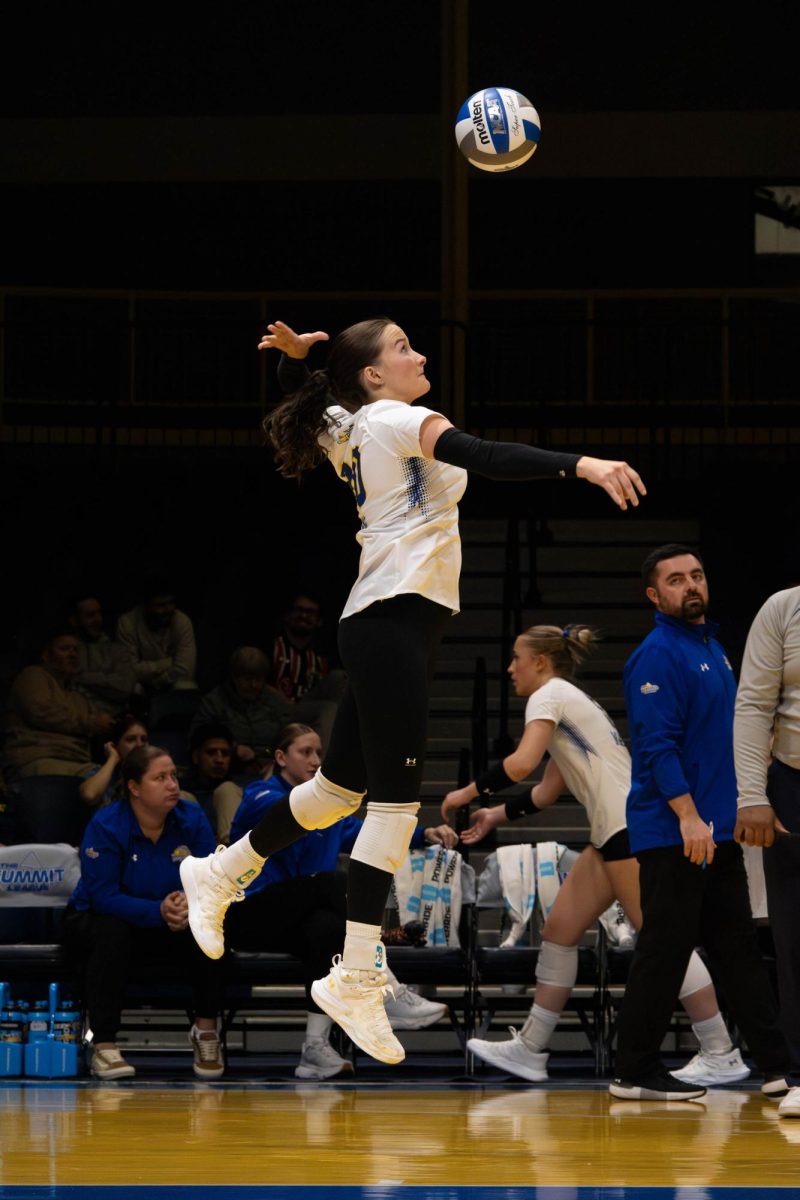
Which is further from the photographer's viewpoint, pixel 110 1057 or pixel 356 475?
pixel 110 1057

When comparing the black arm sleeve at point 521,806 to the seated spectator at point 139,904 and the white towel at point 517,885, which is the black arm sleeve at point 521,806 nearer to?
the white towel at point 517,885

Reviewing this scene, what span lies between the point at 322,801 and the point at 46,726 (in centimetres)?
589

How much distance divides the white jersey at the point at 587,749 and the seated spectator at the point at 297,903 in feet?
A: 3.58

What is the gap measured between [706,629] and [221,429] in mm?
10228

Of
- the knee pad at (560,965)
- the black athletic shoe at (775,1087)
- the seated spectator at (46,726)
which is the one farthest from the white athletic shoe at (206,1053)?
the seated spectator at (46,726)

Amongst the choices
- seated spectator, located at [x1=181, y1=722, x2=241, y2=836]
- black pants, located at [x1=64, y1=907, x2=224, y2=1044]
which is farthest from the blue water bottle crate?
seated spectator, located at [x1=181, y1=722, x2=241, y2=836]

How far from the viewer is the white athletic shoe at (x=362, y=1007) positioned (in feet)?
15.7

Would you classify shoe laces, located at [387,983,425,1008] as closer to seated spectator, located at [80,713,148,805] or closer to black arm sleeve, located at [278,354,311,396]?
seated spectator, located at [80,713,148,805]

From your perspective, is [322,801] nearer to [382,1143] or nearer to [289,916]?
[382,1143]

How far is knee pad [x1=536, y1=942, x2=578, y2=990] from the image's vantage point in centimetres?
740

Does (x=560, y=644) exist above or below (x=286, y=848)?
above

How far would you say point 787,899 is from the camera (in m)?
6.02

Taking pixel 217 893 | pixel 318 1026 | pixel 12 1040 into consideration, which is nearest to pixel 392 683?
pixel 217 893

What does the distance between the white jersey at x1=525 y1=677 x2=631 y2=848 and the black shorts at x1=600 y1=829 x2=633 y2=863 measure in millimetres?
21
